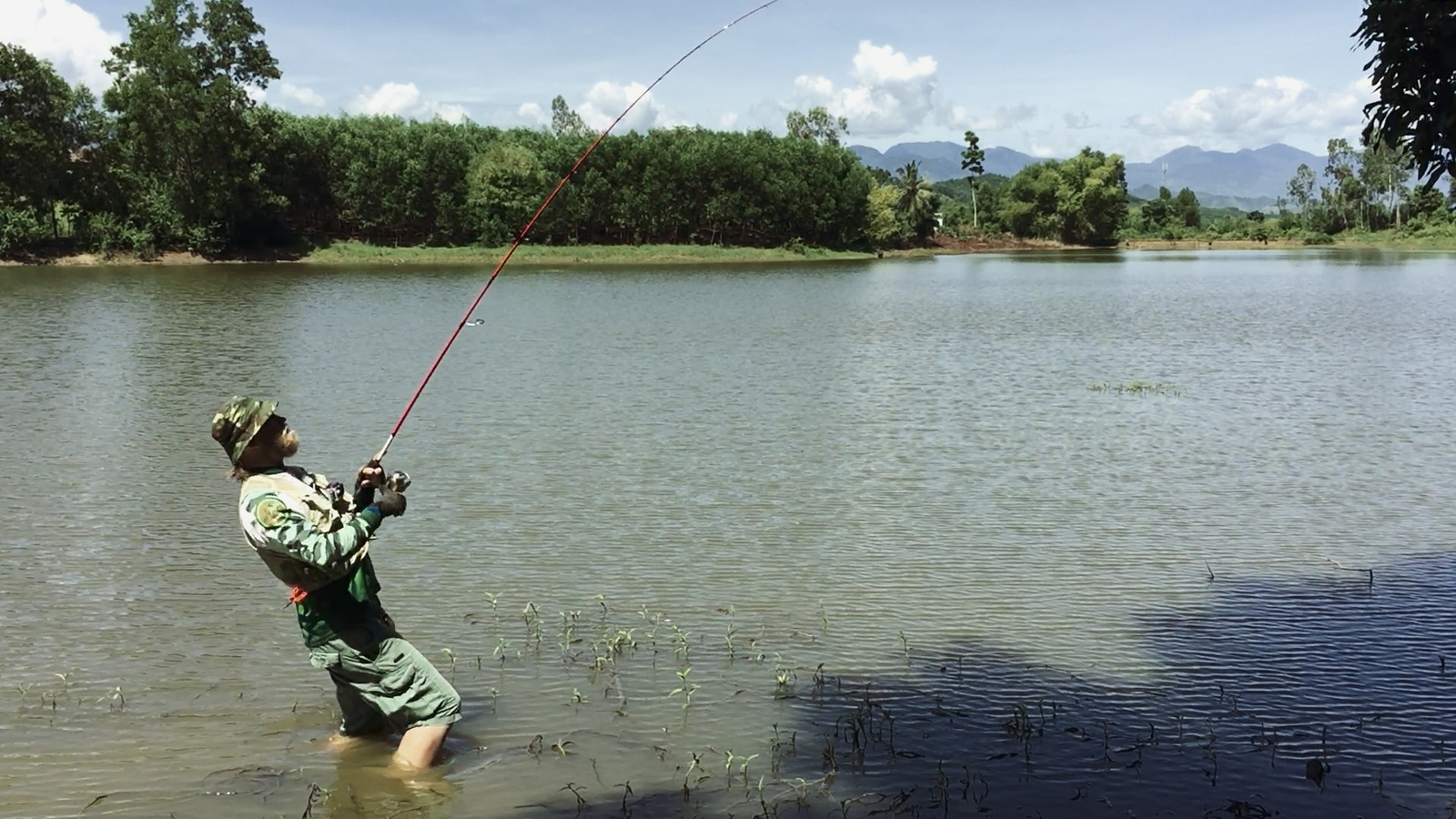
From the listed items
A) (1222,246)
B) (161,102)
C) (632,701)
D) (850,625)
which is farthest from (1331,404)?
(1222,246)

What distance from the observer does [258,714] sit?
682 cm

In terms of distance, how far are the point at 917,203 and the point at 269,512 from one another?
11835cm

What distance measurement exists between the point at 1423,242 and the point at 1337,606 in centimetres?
11054

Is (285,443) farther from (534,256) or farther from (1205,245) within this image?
(1205,245)

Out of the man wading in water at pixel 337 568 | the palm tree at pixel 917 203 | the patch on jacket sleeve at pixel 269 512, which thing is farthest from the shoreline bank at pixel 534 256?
the patch on jacket sleeve at pixel 269 512

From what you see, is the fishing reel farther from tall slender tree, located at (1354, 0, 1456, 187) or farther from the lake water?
tall slender tree, located at (1354, 0, 1456, 187)

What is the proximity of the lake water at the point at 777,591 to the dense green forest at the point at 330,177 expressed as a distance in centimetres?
3934

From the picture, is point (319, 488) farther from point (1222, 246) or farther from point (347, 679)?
point (1222, 246)

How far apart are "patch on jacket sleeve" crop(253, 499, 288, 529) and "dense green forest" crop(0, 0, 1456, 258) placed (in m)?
50.9

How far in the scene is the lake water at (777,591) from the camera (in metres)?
6.11

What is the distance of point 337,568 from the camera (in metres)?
5.47

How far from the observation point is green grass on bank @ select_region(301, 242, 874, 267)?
77438 millimetres

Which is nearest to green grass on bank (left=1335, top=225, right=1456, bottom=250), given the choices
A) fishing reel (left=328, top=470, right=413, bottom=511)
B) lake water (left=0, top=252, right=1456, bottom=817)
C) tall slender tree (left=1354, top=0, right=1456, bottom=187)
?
lake water (left=0, top=252, right=1456, bottom=817)

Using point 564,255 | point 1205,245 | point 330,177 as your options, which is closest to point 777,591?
point 564,255
